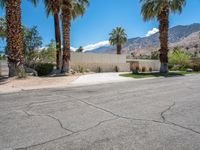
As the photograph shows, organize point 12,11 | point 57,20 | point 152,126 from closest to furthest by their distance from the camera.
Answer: point 152,126
point 12,11
point 57,20

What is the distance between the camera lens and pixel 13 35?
21062 mm

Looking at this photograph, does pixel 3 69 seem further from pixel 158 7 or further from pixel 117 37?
pixel 117 37

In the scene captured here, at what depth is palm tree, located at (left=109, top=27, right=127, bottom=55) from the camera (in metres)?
66.5

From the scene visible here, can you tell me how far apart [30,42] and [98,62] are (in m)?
15.0

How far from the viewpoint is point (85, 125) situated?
6.53 meters

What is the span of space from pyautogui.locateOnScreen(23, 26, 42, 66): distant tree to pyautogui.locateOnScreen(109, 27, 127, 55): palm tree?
132ft

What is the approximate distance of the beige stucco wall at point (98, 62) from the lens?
121ft

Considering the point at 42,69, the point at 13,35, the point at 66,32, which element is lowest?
the point at 42,69

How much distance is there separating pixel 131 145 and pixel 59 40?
2684cm

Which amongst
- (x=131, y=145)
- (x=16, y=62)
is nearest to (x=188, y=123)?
(x=131, y=145)

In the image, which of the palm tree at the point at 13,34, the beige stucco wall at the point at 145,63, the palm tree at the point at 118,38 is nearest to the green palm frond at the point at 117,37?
the palm tree at the point at 118,38

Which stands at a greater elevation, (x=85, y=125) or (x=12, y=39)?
(x=12, y=39)

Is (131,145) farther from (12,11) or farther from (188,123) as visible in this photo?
(12,11)

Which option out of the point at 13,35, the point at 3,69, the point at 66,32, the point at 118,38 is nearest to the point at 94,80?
the point at 13,35
